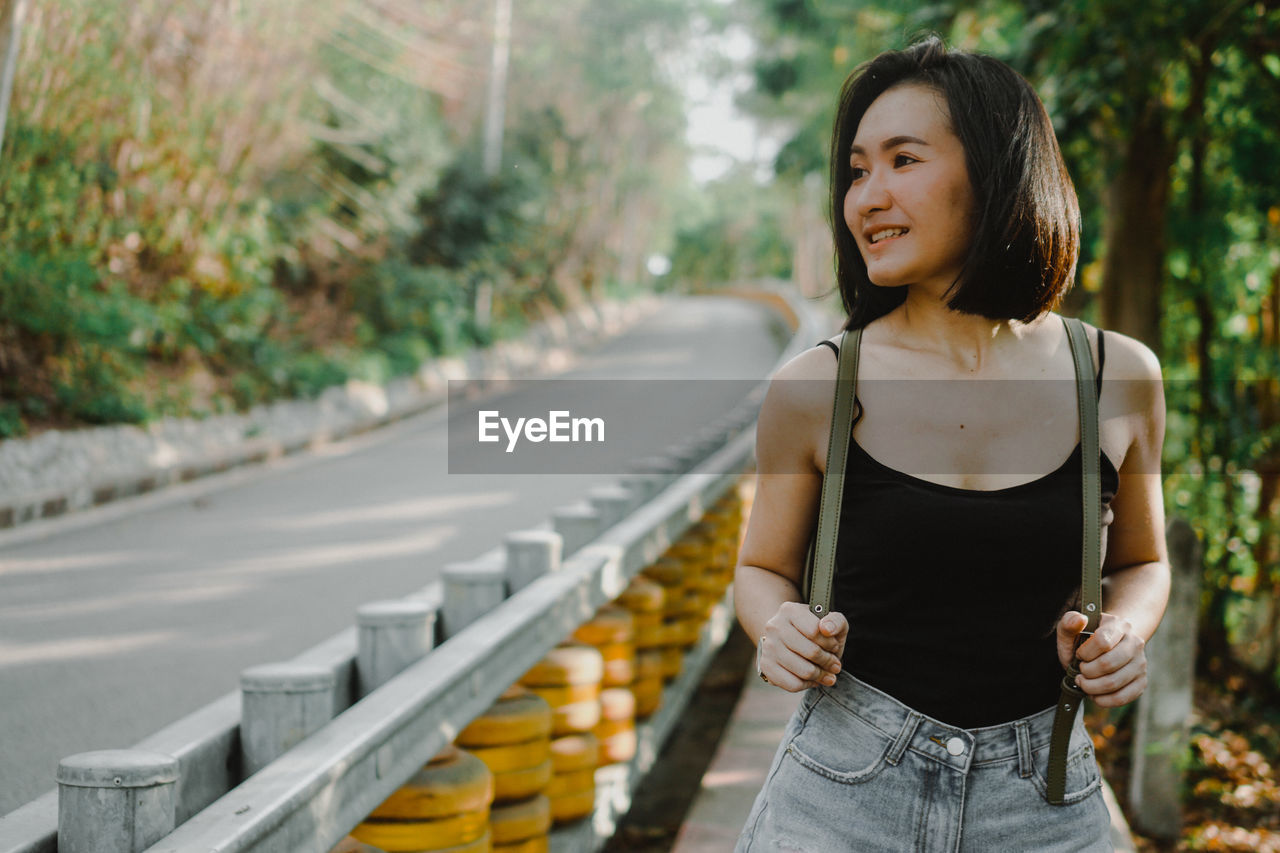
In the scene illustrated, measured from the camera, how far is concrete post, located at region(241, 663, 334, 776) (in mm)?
2352

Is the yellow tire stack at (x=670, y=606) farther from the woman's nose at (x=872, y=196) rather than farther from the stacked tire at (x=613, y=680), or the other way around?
the woman's nose at (x=872, y=196)

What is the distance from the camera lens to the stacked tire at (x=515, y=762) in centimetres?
322

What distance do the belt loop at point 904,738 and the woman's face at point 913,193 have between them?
2.06 ft

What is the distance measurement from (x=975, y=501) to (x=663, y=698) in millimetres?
3899

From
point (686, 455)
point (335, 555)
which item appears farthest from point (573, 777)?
point (335, 555)

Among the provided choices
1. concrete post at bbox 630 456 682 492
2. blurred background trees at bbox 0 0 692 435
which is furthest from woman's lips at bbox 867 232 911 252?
blurred background trees at bbox 0 0 692 435

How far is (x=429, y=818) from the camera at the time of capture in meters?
2.61

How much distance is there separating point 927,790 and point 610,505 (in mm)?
3240

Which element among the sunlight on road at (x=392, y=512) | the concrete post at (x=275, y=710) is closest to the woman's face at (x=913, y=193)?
the concrete post at (x=275, y=710)

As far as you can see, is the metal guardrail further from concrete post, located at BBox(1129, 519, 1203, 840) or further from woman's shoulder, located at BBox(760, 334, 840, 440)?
concrete post, located at BBox(1129, 519, 1203, 840)

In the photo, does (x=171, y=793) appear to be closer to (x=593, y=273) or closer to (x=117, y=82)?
(x=117, y=82)

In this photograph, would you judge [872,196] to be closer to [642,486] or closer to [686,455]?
[642,486]

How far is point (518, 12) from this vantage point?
3225 cm

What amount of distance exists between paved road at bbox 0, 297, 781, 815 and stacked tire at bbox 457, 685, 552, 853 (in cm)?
183
